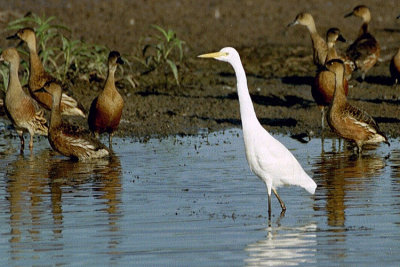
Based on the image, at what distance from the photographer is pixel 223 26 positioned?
21.8m

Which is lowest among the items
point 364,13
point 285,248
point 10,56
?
point 285,248

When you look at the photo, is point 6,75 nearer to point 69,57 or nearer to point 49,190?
point 69,57

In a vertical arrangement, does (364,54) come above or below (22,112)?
above

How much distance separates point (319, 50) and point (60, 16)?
7.60m

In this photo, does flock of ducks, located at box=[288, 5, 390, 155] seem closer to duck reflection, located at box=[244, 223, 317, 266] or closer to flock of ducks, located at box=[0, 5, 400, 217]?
flock of ducks, located at box=[0, 5, 400, 217]

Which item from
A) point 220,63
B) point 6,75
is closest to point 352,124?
point 6,75

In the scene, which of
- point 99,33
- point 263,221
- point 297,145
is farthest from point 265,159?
point 99,33

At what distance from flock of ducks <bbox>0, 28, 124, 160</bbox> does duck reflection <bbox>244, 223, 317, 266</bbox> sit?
172 inches

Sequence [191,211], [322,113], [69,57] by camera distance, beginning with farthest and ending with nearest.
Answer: [69,57] < [322,113] < [191,211]

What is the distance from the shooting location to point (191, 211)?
875 centimetres

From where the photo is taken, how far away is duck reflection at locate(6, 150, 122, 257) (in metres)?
7.99

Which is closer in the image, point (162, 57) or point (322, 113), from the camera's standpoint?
point (322, 113)

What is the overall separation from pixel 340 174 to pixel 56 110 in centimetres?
376

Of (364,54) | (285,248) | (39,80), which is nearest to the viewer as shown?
(285,248)
